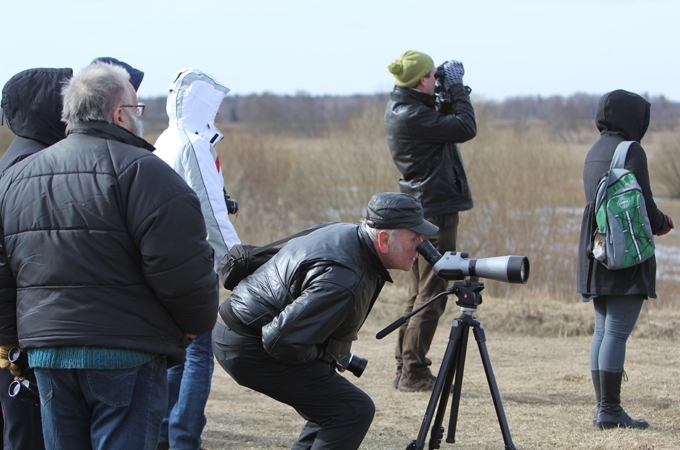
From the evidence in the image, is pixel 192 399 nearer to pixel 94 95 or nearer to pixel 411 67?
pixel 94 95

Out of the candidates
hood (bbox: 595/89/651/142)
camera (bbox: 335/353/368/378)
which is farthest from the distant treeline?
camera (bbox: 335/353/368/378)

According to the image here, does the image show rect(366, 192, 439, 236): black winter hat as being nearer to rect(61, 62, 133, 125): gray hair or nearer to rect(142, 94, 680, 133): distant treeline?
rect(61, 62, 133, 125): gray hair

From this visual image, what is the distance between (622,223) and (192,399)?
8.04 ft

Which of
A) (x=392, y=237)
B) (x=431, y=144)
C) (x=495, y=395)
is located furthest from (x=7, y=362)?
(x=431, y=144)

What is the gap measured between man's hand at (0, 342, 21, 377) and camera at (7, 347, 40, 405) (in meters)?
0.02

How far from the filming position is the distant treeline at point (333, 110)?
21609 millimetres

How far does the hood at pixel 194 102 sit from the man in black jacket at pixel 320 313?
1.15 metres

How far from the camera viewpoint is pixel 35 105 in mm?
3410

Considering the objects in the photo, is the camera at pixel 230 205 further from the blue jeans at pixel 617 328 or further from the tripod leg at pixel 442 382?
the blue jeans at pixel 617 328

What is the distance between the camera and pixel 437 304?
550 cm

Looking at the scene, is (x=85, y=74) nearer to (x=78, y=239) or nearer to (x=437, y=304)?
(x=78, y=239)

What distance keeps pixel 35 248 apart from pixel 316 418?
1429mm

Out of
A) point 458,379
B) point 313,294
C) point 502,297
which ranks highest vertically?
point 313,294

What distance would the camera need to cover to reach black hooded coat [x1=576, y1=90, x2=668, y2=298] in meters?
4.63
